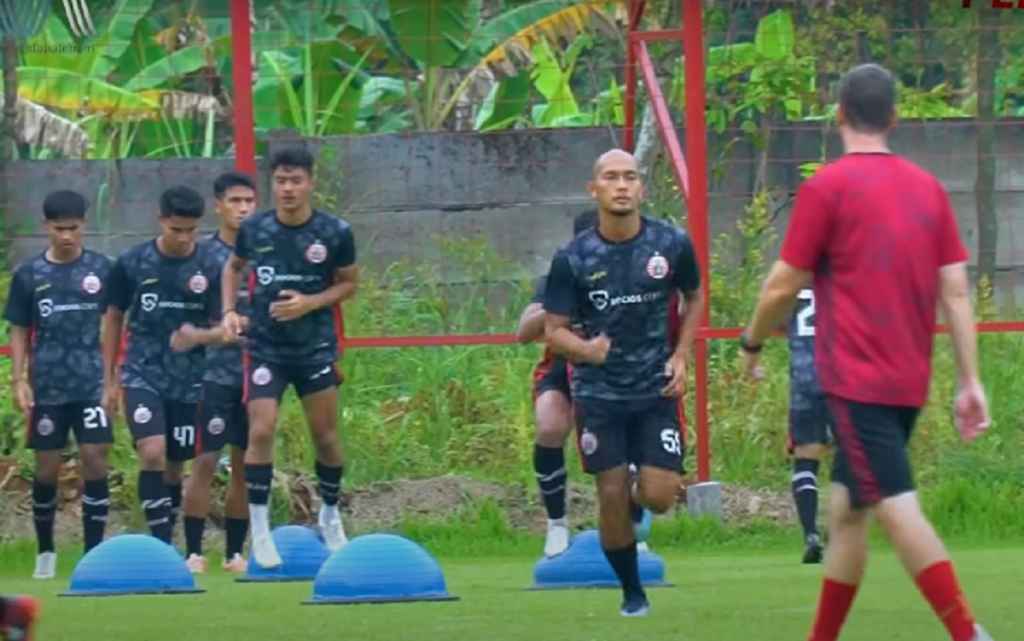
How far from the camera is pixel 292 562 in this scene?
12.3 metres

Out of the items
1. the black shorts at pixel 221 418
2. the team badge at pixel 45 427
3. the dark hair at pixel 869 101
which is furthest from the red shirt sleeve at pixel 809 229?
the team badge at pixel 45 427

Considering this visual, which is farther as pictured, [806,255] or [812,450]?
[812,450]

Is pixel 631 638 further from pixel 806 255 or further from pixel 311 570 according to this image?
pixel 311 570

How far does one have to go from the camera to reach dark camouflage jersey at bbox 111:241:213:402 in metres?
13.3

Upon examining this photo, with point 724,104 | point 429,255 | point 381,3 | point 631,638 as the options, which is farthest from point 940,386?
point 631,638

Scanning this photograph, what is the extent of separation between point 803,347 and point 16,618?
646 centimetres

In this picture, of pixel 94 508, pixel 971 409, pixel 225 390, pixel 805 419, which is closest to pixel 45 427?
pixel 94 508

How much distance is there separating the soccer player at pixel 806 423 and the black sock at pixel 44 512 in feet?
13.7

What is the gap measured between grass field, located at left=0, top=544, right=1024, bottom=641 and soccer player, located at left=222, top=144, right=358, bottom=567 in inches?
29.5

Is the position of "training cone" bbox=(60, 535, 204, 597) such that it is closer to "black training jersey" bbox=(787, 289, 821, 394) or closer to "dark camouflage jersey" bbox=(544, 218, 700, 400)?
"dark camouflage jersey" bbox=(544, 218, 700, 400)

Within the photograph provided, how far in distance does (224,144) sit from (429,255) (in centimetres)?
221

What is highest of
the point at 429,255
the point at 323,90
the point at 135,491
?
the point at 323,90

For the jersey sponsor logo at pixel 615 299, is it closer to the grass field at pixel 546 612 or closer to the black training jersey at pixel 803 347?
the grass field at pixel 546 612

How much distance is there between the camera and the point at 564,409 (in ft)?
40.4
